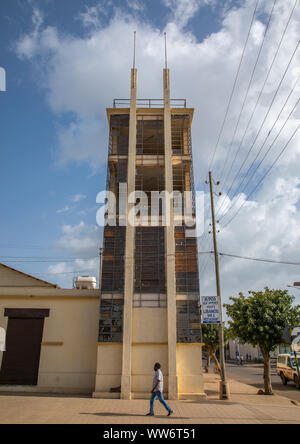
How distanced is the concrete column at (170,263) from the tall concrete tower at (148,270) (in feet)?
0.14

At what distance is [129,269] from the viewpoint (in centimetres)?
1669

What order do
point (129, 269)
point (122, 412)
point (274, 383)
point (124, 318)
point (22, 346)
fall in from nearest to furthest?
point (122, 412)
point (124, 318)
point (129, 269)
point (22, 346)
point (274, 383)

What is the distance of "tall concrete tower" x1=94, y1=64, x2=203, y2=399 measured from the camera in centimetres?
1512

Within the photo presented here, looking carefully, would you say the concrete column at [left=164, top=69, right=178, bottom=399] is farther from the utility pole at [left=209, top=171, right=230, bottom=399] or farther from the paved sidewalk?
the utility pole at [left=209, top=171, right=230, bottom=399]

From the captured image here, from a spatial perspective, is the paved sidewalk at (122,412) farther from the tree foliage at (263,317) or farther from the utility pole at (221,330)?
the tree foliage at (263,317)

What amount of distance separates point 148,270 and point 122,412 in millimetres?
7088

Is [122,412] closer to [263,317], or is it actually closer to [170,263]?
[170,263]

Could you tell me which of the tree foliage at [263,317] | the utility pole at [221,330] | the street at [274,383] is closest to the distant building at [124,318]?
the utility pole at [221,330]

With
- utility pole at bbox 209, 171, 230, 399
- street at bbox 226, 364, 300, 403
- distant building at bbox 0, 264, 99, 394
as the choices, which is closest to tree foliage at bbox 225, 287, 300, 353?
utility pole at bbox 209, 171, 230, 399

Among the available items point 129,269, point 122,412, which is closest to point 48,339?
point 129,269

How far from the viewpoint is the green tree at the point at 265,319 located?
17703 mm

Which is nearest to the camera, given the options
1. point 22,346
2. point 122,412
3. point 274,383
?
point 122,412

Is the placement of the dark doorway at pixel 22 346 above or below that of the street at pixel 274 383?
above
